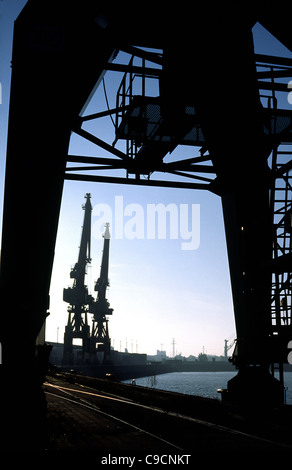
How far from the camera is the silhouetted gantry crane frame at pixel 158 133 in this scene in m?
7.96

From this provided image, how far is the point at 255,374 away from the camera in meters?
12.5

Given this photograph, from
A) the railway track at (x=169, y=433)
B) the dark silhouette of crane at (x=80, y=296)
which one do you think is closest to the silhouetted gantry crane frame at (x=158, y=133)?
the railway track at (x=169, y=433)

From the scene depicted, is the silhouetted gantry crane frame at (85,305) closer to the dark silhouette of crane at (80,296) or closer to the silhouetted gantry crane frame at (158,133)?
the dark silhouette of crane at (80,296)

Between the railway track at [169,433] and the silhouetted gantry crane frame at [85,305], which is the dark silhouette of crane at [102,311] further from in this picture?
the railway track at [169,433]

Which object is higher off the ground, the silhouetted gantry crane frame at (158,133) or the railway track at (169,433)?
the silhouetted gantry crane frame at (158,133)

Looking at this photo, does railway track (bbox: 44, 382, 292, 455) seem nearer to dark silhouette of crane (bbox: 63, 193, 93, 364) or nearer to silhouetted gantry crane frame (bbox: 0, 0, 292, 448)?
silhouetted gantry crane frame (bbox: 0, 0, 292, 448)

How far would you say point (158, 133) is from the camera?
11148mm

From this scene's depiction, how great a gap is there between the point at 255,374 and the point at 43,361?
6.43 meters


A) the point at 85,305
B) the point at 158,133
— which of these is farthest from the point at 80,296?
the point at 158,133

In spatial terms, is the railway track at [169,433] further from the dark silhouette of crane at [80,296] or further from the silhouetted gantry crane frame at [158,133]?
the dark silhouette of crane at [80,296]

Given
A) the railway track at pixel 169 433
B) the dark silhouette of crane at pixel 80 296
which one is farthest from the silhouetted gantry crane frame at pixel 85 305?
the railway track at pixel 169 433

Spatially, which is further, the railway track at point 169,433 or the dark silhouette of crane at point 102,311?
the dark silhouette of crane at point 102,311

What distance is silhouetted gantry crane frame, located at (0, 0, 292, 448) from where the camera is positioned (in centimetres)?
796
